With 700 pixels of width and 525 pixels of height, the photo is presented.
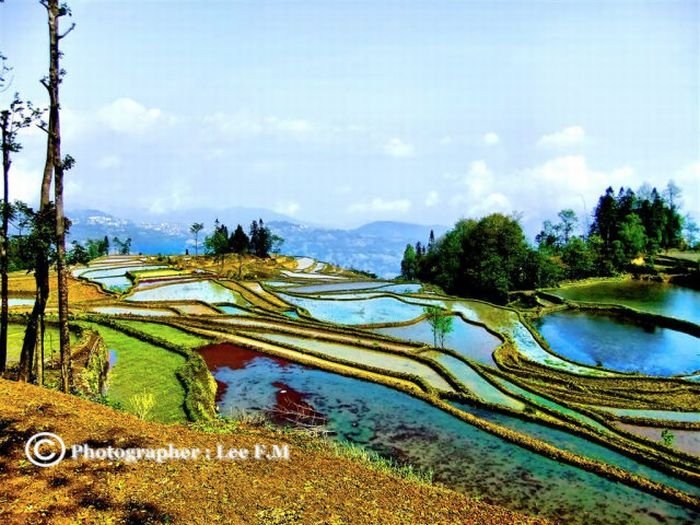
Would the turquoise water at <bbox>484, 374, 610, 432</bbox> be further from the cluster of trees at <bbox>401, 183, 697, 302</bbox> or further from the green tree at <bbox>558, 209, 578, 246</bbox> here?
the green tree at <bbox>558, 209, 578, 246</bbox>

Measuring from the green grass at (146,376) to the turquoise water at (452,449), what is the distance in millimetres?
2054

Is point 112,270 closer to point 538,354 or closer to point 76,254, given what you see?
point 538,354

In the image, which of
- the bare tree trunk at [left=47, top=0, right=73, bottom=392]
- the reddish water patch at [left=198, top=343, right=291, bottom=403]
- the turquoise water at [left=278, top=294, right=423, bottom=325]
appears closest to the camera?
the bare tree trunk at [left=47, top=0, right=73, bottom=392]

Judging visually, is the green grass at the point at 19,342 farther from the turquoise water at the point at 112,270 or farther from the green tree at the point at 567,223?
the green tree at the point at 567,223

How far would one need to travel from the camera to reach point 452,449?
15234 mm

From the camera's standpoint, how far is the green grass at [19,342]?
21562 millimetres

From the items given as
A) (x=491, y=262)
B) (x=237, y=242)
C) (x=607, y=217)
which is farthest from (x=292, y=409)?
(x=607, y=217)

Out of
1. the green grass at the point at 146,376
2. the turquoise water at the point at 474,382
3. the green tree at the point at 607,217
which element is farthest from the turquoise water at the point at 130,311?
the green tree at the point at 607,217

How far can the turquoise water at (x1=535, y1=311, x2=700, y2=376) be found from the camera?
27.6 meters

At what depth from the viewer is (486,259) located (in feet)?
195

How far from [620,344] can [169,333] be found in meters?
29.3

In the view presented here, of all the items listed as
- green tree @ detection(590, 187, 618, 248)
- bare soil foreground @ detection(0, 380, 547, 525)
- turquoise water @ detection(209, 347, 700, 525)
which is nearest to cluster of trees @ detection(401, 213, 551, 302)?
green tree @ detection(590, 187, 618, 248)

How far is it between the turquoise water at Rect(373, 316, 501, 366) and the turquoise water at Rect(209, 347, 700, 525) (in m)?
9.26

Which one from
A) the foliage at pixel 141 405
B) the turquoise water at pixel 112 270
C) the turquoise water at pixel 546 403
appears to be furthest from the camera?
the turquoise water at pixel 112 270
